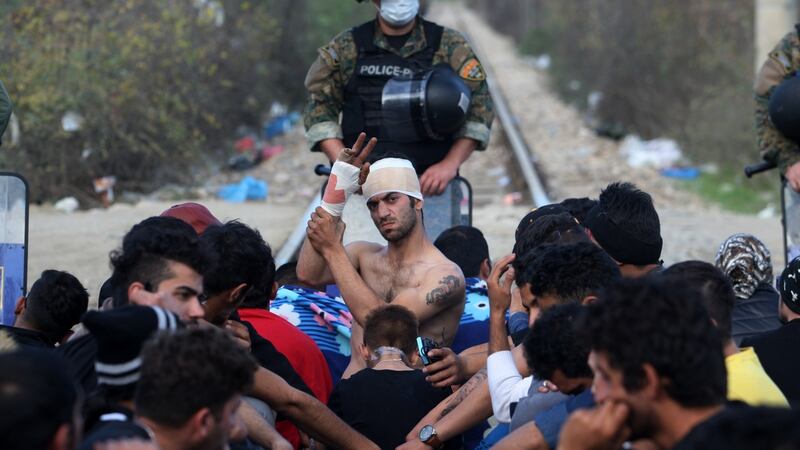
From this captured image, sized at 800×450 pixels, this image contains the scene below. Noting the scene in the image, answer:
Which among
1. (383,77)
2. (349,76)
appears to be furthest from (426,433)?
(349,76)

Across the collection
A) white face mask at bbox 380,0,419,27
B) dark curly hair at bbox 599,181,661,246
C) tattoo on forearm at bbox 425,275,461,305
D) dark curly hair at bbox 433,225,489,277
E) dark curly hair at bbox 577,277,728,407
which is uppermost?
dark curly hair at bbox 577,277,728,407

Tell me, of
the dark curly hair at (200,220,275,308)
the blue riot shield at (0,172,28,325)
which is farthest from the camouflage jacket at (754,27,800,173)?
the blue riot shield at (0,172,28,325)

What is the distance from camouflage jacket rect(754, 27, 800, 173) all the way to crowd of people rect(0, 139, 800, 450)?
1.78 meters

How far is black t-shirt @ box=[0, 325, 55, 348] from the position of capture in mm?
4882

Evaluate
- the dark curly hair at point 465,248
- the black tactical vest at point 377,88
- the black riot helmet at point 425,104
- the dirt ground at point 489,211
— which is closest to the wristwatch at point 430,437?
the dark curly hair at point 465,248

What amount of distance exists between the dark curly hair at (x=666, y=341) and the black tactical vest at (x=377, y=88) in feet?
14.9

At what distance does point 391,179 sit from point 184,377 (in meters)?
2.90

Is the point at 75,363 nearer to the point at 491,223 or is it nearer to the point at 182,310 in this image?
the point at 182,310

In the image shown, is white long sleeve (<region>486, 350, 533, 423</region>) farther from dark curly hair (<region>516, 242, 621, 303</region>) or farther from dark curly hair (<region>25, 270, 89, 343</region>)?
dark curly hair (<region>25, 270, 89, 343</region>)

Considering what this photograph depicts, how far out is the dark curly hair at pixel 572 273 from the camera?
14.9 feet

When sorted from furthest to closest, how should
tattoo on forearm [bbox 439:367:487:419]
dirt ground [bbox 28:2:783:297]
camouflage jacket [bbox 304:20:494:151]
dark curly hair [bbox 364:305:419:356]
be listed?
dirt ground [bbox 28:2:783:297] → camouflage jacket [bbox 304:20:494:151] → dark curly hair [bbox 364:305:419:356] → tattoo on forearm [bbox 439:367:487:419]

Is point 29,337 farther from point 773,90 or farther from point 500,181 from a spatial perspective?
point 500,181

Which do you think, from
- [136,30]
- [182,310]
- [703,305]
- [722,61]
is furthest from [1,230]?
[722,61]

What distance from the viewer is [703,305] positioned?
10.7ft
